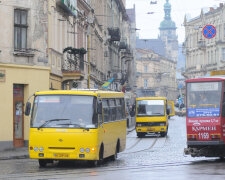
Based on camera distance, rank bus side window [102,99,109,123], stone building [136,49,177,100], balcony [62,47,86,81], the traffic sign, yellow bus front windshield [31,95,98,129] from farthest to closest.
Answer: stone building [136,49,177,100] → the traffic sign → balcony [62,47,86,81] → bus side window [102,99,109,123] → yellow bus front windshield [31,95,98,129]

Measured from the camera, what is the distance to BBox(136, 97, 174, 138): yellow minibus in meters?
40.7

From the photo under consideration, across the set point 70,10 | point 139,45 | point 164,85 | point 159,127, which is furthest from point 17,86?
point 139,45

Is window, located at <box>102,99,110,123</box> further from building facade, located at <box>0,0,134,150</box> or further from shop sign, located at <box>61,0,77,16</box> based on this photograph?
shop sign, located at <box>61,0,77,16</box>

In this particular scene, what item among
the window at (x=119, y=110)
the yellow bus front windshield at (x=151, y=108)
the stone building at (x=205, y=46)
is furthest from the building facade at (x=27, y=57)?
the stone building at (x=205, y=46)

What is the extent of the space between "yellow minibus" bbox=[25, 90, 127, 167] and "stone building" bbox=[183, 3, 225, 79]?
8047 centimetres

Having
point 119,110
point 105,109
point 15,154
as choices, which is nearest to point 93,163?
point 105,109

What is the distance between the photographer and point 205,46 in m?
110

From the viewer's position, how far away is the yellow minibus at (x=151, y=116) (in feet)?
133

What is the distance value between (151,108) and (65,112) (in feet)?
73.8

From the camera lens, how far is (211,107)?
21.0 m

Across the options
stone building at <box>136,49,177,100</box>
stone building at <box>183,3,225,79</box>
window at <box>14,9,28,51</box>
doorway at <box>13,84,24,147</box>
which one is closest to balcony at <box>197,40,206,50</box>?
stone building at <box>183,3,225,79</box>

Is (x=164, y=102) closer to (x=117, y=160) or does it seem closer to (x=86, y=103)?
(x=117, y=160)

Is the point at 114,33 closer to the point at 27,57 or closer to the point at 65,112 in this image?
the point at 27,57

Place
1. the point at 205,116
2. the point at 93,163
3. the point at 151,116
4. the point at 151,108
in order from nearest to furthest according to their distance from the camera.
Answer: the point at 93,163 → the point at 205,116 → the point at 151,116 → the point at 151,108
